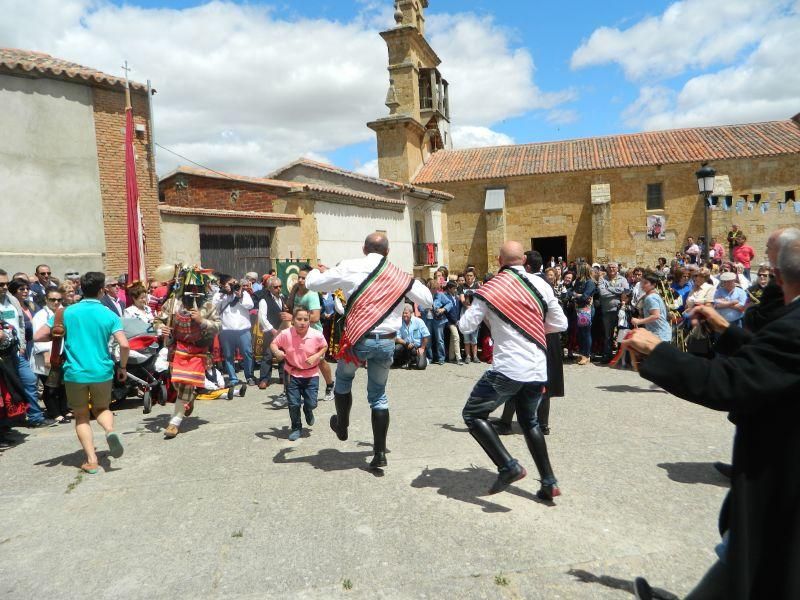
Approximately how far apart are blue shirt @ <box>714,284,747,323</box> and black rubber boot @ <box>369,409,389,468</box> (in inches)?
191

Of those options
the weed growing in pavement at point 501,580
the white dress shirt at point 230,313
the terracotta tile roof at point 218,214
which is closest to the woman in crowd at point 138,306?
the white dress shirt at point 230,313

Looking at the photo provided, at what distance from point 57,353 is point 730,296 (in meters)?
8.26

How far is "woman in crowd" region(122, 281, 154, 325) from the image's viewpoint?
7551mm

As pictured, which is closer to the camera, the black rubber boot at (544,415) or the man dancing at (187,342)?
the black rubber boot at (544,415)

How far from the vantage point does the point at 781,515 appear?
1.75m

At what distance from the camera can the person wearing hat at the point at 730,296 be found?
698cm

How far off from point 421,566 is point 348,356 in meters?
1.77

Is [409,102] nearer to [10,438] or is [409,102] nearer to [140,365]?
[140,365]

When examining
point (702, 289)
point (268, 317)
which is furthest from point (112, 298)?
point (702, 289)

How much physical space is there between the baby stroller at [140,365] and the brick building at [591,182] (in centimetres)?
1772

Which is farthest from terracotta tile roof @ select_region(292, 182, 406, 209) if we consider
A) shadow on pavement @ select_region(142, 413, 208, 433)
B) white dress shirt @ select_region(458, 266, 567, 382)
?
white dress shirt @ select_region(458, 266, 567, 382)

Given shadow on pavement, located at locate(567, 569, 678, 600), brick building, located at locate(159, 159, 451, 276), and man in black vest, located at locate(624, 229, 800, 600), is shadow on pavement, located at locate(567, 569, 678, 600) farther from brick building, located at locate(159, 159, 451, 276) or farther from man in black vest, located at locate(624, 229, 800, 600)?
brick building, located at locate(159, 159, 451, 276)

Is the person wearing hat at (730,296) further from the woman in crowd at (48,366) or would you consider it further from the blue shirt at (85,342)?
the woman in crowd at (48,366)

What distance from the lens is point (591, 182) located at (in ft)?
87.9
